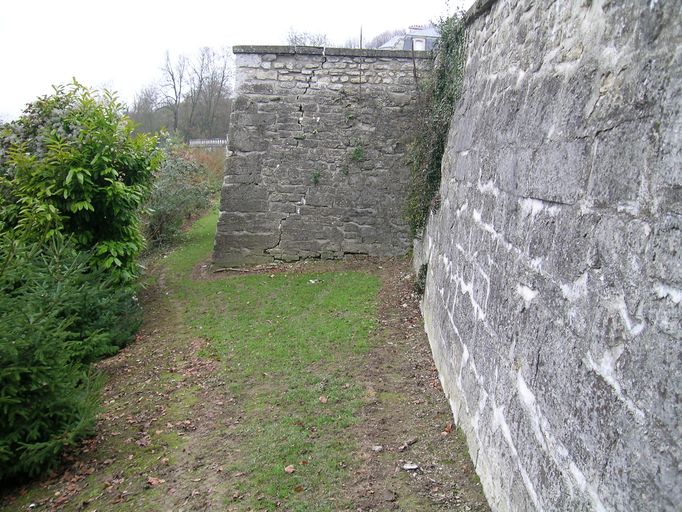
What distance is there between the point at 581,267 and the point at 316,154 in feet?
27.8

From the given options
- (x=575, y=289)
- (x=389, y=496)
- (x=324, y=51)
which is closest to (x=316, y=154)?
(x=324, y=51)

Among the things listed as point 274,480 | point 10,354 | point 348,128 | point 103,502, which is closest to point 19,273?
point 10,354

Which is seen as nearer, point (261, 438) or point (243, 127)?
point (261, 438)

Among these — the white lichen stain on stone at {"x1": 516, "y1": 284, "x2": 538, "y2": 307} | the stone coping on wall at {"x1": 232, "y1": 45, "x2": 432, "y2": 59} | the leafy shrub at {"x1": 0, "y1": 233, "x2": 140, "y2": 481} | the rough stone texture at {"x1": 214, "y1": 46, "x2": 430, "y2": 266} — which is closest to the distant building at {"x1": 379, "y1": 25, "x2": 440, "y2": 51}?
the stone coping on wall at {"x1": 232, "y1": 45, "x2": 432, "y2": 59}

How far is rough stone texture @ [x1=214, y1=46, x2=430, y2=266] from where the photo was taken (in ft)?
32.5

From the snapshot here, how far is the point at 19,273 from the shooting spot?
4875mm

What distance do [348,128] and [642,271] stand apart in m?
8.88

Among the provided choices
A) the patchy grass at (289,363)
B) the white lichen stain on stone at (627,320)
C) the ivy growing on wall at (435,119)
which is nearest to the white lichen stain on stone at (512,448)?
the white lichen stain on stone at (627,320)

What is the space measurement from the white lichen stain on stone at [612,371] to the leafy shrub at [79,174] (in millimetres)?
7252

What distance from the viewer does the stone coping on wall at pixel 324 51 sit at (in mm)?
9719

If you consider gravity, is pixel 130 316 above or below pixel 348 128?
below

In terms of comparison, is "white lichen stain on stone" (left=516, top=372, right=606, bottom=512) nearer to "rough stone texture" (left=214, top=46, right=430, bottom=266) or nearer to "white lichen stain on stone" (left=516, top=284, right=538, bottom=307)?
"white lichen stain on stone" (left=516, top=284, right=538, bottom=307)

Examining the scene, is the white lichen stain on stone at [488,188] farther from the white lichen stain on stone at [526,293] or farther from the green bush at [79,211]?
the green bush at [79,211]

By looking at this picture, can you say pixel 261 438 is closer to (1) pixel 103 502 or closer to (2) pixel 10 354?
(1) pixel 103 502
